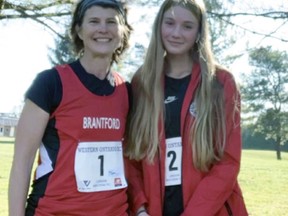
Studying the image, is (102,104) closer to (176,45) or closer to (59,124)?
(59,124)

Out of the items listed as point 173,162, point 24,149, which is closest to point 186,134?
point 173,162

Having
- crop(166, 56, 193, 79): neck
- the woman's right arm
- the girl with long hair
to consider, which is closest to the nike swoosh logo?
the girl with long hair

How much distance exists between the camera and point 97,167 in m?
1.92

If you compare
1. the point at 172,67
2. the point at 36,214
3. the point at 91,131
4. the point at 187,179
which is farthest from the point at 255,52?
the point at 36,214

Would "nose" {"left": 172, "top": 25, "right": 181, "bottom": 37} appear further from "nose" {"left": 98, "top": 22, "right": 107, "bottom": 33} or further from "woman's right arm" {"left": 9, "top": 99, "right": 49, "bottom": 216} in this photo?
"woman's right arm" {"left": 9, "top": 99, "right": 49, "bottom": 216}

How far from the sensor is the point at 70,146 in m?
1.90

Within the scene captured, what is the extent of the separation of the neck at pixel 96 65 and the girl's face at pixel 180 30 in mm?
304

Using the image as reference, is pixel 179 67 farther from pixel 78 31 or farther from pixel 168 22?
pixel 78 31

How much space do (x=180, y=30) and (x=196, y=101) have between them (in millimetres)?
325

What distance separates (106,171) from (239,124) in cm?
61

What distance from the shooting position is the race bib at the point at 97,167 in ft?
6.21

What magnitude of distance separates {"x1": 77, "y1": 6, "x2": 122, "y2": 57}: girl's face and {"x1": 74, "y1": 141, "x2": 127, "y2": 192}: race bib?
394 millimetres

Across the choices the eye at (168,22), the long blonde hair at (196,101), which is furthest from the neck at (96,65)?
the eye at (168,22)

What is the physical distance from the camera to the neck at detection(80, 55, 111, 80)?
6.79 ft
